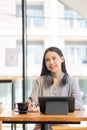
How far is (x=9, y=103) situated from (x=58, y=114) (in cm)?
288

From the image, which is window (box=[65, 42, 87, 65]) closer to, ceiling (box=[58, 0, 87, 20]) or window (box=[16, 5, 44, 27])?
ceiling (box=[58, 0, 87, 20])

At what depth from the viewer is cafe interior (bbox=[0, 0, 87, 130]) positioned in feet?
15.3

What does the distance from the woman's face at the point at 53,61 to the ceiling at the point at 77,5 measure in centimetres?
212

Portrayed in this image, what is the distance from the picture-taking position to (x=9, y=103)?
4.73 meters

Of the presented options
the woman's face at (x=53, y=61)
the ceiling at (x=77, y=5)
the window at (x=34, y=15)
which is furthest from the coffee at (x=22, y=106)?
the ceiling at (x=77, y=5)

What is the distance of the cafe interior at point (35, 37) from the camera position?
4652 mm

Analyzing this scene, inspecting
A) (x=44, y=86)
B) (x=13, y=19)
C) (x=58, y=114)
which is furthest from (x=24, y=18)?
Result: (x=58, y=114)

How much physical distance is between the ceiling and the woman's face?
2.12 metres

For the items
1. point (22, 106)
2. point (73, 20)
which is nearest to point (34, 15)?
point (73, 20)

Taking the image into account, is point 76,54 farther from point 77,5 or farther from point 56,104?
point 56,104

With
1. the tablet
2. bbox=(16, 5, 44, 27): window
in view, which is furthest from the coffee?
bbox=(16, 5, 44, 27): window

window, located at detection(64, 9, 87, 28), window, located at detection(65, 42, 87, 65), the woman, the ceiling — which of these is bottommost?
the woman

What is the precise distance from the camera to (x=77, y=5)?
4.70m

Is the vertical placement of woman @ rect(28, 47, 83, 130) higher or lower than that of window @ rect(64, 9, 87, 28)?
lower
